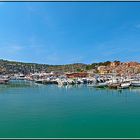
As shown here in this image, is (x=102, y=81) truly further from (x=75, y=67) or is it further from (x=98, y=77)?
(x=75, y=67)

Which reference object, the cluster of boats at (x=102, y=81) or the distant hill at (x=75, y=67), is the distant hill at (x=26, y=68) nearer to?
the distant hill at (x=75, y=67)

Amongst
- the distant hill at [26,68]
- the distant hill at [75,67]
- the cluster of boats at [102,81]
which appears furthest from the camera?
the distant hill at [26,68]

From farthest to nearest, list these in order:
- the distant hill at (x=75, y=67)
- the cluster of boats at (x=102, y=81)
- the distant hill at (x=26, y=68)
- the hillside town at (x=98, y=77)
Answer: the distant hill at (x=26, y=68) < the distant hill at (x=75, y=67) < the hillside town at (x=98, y=77) < the cluster of boats at (x=102, y=81)

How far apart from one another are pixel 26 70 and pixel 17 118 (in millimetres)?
70999

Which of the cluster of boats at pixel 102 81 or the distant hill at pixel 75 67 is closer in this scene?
the cluster of boats at pixel 102 81

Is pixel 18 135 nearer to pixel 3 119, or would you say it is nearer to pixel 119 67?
pixel 3 119

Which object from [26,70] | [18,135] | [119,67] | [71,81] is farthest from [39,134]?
[26,70]

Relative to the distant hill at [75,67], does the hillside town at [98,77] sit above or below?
below

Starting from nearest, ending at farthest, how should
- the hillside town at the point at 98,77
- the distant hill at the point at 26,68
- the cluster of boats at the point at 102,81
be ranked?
the cluster of boats at the point at 102,81 < the hillside town at the point at 98,77 < the distant hill at the point at 26,68

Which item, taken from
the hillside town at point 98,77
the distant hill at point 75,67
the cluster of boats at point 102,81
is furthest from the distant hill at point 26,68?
the cluster of boats at point 102,81

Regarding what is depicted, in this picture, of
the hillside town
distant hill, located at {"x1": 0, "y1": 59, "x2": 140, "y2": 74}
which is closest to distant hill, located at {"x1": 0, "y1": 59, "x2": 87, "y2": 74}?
distant hill, located at {"x1": 0, "y1": 59, "x2": 140, "y2": 74}

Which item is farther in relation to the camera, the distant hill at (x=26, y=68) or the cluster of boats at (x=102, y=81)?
the distant hill at (x=26, y=68)

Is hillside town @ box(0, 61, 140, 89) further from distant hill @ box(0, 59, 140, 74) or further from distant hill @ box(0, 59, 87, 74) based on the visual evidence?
distant hill @ box(0, 59, 87, 74)

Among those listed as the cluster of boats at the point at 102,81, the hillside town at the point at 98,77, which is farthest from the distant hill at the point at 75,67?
the cluster of boats at the point at 102,81
